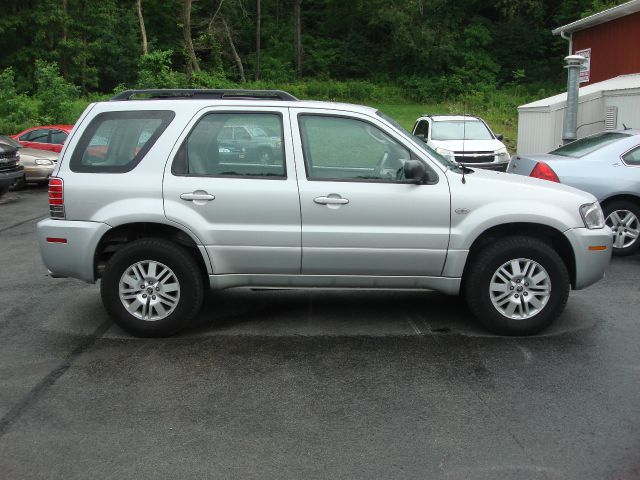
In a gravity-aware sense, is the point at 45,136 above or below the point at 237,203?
below

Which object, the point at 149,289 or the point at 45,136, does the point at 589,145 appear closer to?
the point at 149,289

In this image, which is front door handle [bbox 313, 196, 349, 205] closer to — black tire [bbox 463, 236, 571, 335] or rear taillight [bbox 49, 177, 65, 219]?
black tire [bbox 463, 236, 571, 335]

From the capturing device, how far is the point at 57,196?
600 cm

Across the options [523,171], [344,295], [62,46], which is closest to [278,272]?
[344,295]

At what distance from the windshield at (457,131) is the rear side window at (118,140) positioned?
11466mm

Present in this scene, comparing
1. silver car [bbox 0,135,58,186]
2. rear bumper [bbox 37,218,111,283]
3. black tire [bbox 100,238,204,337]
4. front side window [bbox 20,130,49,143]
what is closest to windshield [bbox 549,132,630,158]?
black tire [bbox 100,238,204,337]

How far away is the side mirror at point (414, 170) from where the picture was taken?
225 inches

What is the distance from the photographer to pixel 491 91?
158 ft

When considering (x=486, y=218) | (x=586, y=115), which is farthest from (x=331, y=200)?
(x=586, y=115)

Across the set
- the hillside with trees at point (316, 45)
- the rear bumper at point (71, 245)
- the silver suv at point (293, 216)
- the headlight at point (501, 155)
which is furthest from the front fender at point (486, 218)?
the hillside with trees at point (316, 45)

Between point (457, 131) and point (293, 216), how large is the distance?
39.3ft

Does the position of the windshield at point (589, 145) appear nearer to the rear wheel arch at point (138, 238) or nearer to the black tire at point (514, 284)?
the black tire at point (514, 284)

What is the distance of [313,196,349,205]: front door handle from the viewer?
5852 millimetres

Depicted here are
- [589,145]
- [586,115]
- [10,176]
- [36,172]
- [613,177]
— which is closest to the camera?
[613,177]
